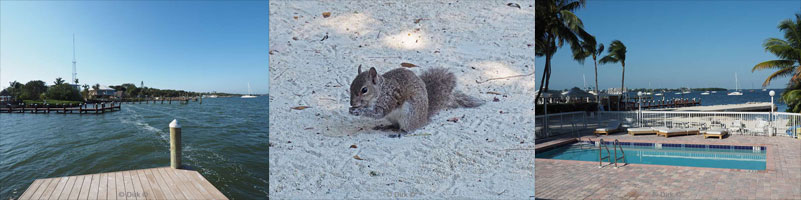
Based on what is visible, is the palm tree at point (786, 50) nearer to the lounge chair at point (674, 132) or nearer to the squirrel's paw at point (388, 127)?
the lounge chair at point (674, 132)

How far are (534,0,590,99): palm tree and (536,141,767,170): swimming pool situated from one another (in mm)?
3676

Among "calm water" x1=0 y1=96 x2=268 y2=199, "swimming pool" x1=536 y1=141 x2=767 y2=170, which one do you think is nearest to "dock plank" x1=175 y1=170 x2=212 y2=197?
"calm water" x1=0 y1=96 x2=268 y2=199

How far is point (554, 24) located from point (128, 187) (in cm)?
1138

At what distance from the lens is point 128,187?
402 centimetres

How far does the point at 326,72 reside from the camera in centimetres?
209

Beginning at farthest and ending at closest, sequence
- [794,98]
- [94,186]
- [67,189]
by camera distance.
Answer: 1. [794,98]
2. [94,186]
3. [67,189]

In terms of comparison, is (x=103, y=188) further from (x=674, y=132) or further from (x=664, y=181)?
(x=674, y=132)

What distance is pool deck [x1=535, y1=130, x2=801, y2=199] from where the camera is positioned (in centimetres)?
377

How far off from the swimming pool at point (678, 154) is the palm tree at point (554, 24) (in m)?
3.68

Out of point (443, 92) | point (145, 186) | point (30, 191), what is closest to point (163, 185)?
point (145, 186)

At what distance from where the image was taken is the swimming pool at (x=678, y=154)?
6.53m

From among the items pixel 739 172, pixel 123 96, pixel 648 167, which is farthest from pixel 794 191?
pixel 123 96

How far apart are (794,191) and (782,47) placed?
1087 cm

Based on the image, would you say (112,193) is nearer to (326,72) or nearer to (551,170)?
(326,72)
